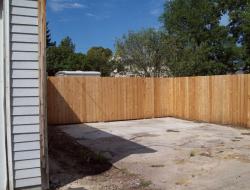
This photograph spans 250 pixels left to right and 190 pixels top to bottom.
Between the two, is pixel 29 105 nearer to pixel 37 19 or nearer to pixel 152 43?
pixel 37 19

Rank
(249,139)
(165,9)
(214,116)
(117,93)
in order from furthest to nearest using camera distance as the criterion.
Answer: (165,9), (117,93), (214,116), (249,139)

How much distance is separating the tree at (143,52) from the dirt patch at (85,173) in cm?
1768

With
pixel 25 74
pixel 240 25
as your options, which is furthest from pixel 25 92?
pixel 240 25

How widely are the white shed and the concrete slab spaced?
6.44 ft

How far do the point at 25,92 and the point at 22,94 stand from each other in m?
0.05

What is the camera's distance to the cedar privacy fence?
496 inches

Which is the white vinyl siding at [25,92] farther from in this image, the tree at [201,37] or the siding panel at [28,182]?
the tree at [201,37]

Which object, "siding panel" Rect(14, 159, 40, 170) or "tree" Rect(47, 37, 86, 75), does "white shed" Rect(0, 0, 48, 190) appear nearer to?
"siding panel" Rect(14, 159, 40, 170)

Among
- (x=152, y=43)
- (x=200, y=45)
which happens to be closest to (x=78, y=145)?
(x=200, y=45)

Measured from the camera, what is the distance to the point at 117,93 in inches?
579

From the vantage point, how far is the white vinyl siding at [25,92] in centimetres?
481

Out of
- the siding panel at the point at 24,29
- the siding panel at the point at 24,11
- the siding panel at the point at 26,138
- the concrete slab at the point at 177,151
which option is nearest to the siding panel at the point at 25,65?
the siding panel at the point at 24,29

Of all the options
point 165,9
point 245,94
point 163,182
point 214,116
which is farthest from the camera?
point 165,9

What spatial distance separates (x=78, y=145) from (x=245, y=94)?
6001 mm
